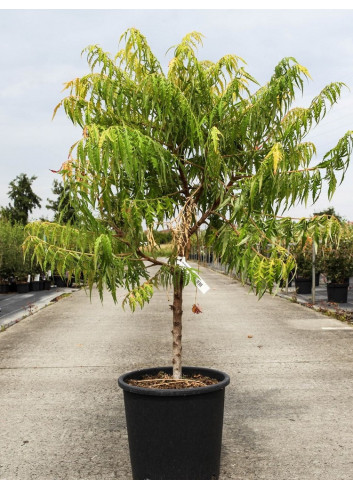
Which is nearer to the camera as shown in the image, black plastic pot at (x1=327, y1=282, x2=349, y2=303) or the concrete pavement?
the concrete pavement

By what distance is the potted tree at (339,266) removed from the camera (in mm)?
16469

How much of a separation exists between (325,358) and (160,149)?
5997mm

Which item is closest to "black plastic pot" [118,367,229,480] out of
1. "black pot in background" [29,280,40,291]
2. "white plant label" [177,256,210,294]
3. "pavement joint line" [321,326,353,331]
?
"white plant label" [177,256,210,294]

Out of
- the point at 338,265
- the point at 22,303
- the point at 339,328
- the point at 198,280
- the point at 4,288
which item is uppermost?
the point at 338,265

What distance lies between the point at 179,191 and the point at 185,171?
199 millimetres

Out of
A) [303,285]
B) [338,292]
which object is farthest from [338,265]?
[303,285]

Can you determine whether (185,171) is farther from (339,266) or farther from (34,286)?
(34,286)

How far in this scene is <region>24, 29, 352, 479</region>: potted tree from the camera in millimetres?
4062

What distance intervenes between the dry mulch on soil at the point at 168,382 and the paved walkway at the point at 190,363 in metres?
0.73

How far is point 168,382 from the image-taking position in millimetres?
4727

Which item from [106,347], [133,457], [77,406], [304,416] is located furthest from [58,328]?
[133,457]

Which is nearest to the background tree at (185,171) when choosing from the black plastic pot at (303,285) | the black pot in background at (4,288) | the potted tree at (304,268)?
the potted tree at (304,268)

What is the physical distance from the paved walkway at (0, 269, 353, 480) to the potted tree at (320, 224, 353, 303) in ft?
10.5

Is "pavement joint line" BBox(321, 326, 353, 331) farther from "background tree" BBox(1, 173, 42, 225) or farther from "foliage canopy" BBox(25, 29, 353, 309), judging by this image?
"background tree" BBox(1, 173, 42, 225)
